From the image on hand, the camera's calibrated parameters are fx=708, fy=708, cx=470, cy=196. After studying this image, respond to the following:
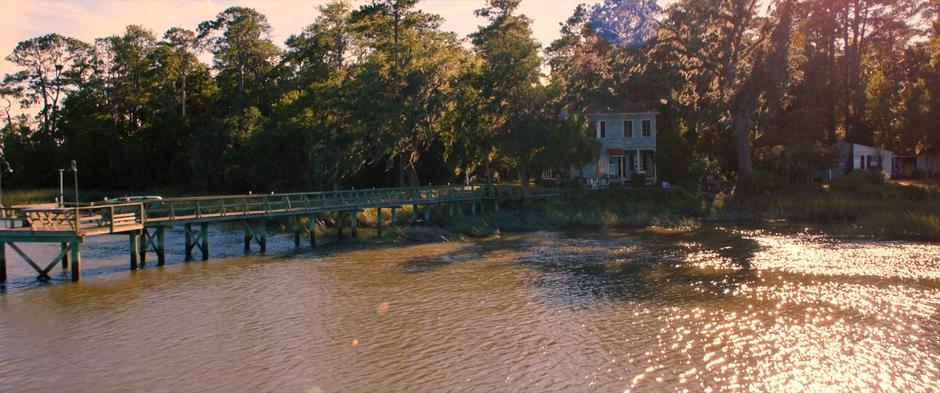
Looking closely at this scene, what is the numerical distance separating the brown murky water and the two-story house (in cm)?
2454

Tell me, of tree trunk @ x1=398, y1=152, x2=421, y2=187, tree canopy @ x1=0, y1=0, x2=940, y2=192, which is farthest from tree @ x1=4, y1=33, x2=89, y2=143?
tree trunk @ x1=398, y1=152, x2=421, y2=187

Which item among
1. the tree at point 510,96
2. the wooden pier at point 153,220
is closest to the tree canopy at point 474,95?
the tree at point 510,96

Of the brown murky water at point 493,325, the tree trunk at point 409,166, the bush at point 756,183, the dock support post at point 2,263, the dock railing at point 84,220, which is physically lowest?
the brown murky water at point 493,325

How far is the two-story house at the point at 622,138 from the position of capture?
51719 mm

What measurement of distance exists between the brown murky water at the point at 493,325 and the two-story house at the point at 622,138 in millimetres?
24540

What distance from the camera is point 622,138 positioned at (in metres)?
52.3

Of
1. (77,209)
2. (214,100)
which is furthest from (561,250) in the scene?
(214,100)

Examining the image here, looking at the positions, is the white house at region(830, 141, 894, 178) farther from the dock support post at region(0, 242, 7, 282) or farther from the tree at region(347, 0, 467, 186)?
the dock support post at region(0, 242, 7, 282)

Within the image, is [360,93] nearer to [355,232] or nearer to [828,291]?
[355,232]

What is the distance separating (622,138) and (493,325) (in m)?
37.6

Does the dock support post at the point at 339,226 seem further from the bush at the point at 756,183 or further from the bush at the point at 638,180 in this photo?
the bush at the point at 756,183

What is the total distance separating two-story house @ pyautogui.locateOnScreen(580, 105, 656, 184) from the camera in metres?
51.7

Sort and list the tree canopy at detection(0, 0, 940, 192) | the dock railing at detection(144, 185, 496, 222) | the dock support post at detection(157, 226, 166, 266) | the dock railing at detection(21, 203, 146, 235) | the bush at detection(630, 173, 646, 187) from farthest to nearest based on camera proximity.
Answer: the bush at detection(630, 173, 646, 187) < the tree canopy at detection(0, 0, 940, 192) < the dock railing at detection(144, 185, 496, 222) < the dock support post at detection(157, 226, 166, 266) < the dock railing at detection(21, 203, 146, 235)

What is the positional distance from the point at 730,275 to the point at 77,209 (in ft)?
70.7
